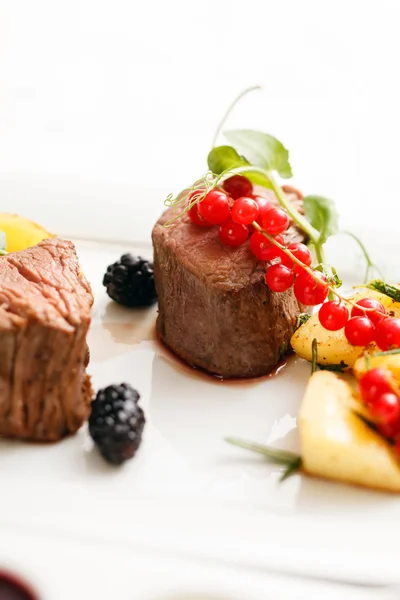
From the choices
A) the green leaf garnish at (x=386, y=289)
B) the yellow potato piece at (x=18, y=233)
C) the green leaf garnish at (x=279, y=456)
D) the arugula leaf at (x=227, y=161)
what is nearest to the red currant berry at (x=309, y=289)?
the green leaf garnish at (x=386, y=289)

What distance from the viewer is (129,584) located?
1655 mm

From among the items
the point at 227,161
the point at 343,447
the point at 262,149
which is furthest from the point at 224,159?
the point at 343,447

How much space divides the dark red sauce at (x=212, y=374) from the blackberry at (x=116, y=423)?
460 millimetres

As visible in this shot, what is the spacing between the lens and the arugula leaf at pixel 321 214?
248 centimetres

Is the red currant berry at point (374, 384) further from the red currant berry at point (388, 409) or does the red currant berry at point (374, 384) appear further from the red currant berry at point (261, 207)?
the red currant berry at point (261, 207)

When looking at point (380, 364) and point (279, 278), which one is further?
point (279, 278)

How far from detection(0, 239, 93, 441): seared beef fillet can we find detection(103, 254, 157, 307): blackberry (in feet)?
1.86

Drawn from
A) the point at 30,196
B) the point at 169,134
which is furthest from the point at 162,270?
the point at 169,134

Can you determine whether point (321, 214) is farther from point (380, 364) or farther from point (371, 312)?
point (380, 364)

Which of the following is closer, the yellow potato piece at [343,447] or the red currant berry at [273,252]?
the yellow potato piece at [343,447]

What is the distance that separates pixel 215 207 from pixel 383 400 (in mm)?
821

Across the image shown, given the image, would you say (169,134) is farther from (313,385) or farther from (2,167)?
(313,385)

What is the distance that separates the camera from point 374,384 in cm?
196

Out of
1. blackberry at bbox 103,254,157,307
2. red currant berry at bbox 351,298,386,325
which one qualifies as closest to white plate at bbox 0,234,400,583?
red currant berry at bbox 351,298,386,325
